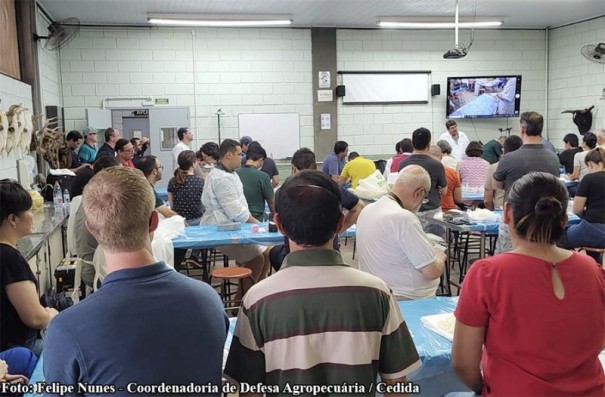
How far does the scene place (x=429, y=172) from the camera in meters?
4.75

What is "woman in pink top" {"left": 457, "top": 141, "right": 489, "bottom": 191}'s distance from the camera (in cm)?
657

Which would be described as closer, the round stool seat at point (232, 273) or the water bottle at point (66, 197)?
the round stool seat at point (232, 273)

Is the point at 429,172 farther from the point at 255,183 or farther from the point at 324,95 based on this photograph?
the point at 324,95

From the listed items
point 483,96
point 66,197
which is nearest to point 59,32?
point 66,197

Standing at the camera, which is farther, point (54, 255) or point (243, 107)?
point (243, 107)

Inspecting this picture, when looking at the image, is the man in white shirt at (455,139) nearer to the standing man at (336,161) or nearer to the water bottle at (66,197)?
the standing man at (336,161)

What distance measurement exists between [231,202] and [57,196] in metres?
2.21

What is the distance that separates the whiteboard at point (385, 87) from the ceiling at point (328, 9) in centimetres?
96

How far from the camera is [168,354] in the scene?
1253 mm

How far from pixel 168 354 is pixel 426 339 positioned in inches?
47.7

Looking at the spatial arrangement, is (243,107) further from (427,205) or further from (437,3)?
(427,205)

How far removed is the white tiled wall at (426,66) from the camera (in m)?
10.1

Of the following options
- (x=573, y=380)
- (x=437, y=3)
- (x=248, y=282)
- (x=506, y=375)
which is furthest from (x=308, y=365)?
(x=437, y=3)

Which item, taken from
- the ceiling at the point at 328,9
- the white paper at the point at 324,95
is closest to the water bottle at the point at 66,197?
the ceiling at the point at 328,9
